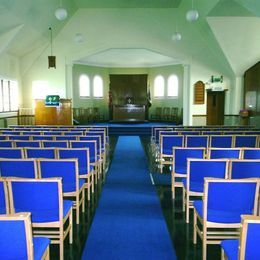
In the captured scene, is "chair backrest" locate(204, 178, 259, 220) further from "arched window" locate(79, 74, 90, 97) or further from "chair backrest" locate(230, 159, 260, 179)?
"arched window" locate(79, 74, 90, 97)

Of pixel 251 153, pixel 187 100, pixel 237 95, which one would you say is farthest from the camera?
pixel 187 100

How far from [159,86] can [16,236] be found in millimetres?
16376

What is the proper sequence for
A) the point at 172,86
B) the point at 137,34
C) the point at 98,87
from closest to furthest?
1. the point at 137,34
2. the point at 172,86
3. the point at 98,87

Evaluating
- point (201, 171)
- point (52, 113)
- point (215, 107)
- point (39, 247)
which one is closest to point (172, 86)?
point (215, 107)

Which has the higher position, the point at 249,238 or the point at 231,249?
the point at 249,238

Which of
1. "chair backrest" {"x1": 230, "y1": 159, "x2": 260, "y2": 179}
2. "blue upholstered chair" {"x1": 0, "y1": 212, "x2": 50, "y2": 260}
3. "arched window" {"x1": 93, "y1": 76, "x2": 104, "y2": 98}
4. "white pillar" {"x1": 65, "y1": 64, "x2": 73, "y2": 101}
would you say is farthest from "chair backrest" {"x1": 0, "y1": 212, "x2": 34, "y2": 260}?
"arched window" {"x1": 93, "y1": 76, "x2": 104, "y2": 98}

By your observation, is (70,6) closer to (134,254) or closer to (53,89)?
(53,89)

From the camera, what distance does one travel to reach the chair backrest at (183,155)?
161 inches

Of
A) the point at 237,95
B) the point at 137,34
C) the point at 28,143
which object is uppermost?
the point at 137,34

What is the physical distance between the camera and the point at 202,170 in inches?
129

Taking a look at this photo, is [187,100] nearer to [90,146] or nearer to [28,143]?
[90,146]

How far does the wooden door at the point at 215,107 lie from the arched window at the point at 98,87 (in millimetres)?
7589

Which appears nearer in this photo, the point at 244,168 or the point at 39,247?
the point at 39,247

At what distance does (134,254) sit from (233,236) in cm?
103
